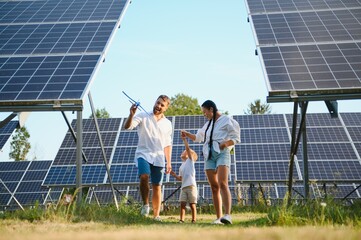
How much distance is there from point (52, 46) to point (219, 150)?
18.5 feet

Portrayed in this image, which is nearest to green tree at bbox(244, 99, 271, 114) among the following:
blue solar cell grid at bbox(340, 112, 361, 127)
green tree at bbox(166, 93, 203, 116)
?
green tree at bbox(166, 93, 203, 116)

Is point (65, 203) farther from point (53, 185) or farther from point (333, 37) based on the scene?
point (53, 185)

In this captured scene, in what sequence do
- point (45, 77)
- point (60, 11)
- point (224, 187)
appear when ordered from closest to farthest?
1. point (224, 187)
2. point (45, 77)
3. point (60, 11)

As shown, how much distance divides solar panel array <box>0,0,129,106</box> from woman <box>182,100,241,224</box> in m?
2.18

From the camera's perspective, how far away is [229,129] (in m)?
6.85

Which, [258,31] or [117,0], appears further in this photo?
[117,0]

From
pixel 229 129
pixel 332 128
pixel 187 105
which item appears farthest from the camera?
pixel 187 105

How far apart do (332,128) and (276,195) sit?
9.92 ft

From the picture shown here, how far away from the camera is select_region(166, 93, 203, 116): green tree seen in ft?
158

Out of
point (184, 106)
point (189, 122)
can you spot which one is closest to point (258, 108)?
point (184, 106)

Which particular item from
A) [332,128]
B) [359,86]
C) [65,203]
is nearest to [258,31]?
[359,86]

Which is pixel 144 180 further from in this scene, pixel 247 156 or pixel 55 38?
pixel 247 156

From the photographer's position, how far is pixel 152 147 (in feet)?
Result: 25.2

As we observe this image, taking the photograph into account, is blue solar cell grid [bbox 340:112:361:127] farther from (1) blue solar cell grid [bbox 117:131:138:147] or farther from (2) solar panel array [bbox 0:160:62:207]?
(2) solar panel array [bbox 0:160:62:207]
